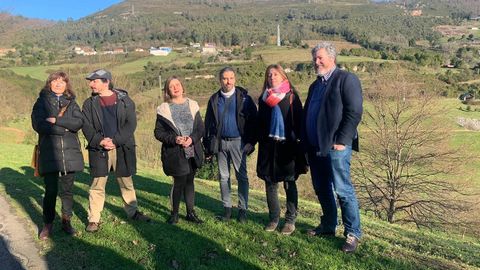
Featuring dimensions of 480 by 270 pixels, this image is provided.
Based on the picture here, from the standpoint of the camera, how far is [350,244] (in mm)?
5105

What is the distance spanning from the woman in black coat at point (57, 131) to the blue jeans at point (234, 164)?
6.57 feet

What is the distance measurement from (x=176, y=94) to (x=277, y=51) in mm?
84855

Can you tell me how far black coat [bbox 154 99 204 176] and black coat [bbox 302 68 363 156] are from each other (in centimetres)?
192

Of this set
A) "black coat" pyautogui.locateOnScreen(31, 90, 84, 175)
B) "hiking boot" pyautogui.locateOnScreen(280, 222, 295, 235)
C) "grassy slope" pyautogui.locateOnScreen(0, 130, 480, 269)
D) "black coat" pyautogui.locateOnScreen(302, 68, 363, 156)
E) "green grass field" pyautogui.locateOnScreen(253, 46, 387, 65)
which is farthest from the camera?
"green grass field" pyautogui.locateOnScreen(253, 46, 387, 65)

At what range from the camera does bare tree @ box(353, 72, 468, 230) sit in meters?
21.1

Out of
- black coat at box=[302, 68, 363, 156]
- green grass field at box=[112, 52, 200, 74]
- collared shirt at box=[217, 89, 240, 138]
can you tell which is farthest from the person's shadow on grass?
green grass field at box=[112, 52, 200, 74]

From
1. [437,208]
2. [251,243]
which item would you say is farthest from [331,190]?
[437,208]

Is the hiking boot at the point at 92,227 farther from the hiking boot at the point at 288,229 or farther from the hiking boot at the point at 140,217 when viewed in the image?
the hiking boot at the point at 288,229

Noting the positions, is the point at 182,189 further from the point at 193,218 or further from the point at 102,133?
the point at 102,133

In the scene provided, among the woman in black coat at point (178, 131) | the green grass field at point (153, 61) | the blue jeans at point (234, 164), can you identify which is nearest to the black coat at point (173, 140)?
the woman in black coat at point (178, 131)

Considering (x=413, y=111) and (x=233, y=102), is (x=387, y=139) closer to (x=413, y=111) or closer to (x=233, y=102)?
(x=413, y=111)

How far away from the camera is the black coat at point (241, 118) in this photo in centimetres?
582

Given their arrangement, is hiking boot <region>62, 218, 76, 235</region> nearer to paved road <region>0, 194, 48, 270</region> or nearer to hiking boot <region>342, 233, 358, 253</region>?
paved road <region>0, 194, 48, 270</region>

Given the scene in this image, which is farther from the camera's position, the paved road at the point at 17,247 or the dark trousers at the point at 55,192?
the dark trousers at the point at 55,192
